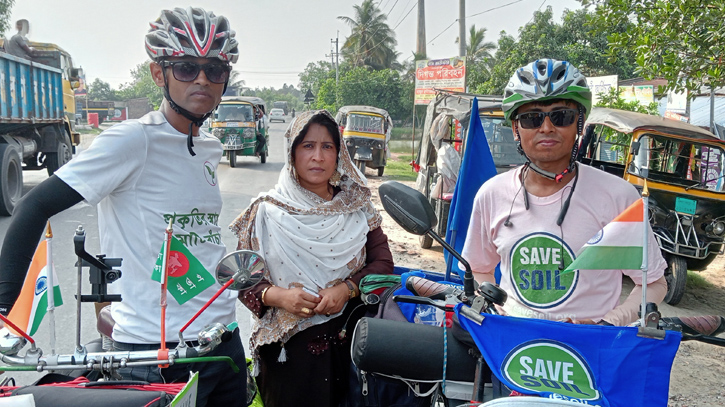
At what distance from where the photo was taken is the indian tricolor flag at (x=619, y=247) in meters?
1.57

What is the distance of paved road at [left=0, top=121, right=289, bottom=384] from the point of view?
4.80 meters

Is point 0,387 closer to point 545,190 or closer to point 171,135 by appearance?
point 171,135

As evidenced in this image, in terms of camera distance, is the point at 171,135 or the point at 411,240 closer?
the point at 171,135

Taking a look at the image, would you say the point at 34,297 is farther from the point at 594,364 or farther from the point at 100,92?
the point at 100,92

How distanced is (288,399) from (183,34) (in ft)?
5.46

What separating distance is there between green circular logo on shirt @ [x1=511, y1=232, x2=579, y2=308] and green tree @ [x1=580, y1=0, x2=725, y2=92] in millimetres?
3923

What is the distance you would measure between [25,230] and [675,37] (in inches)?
218

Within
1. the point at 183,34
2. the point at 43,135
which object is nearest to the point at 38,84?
the point at 43,135

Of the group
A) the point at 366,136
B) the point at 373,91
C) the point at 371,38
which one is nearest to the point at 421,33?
the point at 373,91

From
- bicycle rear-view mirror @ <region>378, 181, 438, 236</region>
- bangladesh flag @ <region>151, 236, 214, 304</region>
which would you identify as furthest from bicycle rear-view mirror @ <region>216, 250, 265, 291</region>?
bicycle rear-view mirror @ <region>378, 181, 438, 236</region>

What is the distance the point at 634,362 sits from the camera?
1.57 metres

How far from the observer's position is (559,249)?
199cm

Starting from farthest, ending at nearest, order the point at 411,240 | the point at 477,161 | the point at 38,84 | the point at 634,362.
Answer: the point at 38,84, the point at 411,240, the point at 477,161, the point at 634,362

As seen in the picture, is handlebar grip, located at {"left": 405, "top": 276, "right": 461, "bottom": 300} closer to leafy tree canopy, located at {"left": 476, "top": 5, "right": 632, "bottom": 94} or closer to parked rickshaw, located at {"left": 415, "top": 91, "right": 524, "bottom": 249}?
parked rickshaw, located at {"left": 415, "top": 91, "right": 524, "bottom": 249}
